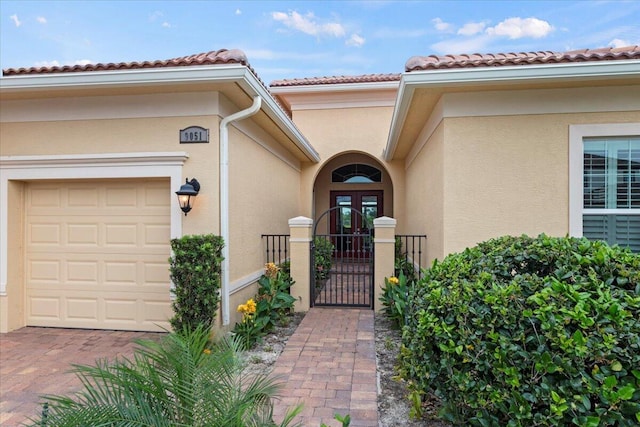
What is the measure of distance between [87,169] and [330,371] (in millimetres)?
4354

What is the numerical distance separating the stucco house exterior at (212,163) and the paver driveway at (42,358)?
250 mm

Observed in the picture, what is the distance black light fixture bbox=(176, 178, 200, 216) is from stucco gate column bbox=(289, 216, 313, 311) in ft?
7.18

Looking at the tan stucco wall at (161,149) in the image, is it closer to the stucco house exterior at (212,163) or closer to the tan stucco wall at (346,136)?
the stucco house exterior at (212,163)

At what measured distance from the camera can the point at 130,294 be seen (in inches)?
209

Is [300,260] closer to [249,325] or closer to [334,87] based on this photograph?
[249,325]

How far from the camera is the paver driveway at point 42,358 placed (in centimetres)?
341

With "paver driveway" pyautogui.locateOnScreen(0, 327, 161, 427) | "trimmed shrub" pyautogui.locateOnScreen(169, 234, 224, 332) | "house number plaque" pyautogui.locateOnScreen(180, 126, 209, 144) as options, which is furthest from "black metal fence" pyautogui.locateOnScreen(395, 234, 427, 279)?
"paver driveway" pyautogui.locateOnScreen(0, 327, 161, 427)

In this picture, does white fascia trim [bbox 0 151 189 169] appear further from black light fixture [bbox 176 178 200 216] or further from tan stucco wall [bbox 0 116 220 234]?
black light fixture [bbox 176 178 200 216]

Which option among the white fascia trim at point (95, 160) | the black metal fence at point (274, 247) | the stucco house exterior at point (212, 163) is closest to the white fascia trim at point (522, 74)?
the stucco house exterior at point (212, 163)

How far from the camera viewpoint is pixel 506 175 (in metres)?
4.84

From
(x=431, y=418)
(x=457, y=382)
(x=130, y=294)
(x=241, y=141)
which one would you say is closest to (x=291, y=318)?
(x=130, y=294)

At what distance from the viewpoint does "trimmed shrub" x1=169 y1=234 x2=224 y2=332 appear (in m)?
4.42

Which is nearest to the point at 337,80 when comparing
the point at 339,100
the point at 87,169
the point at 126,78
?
the point at 339,100

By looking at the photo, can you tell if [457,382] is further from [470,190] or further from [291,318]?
[291,318]
